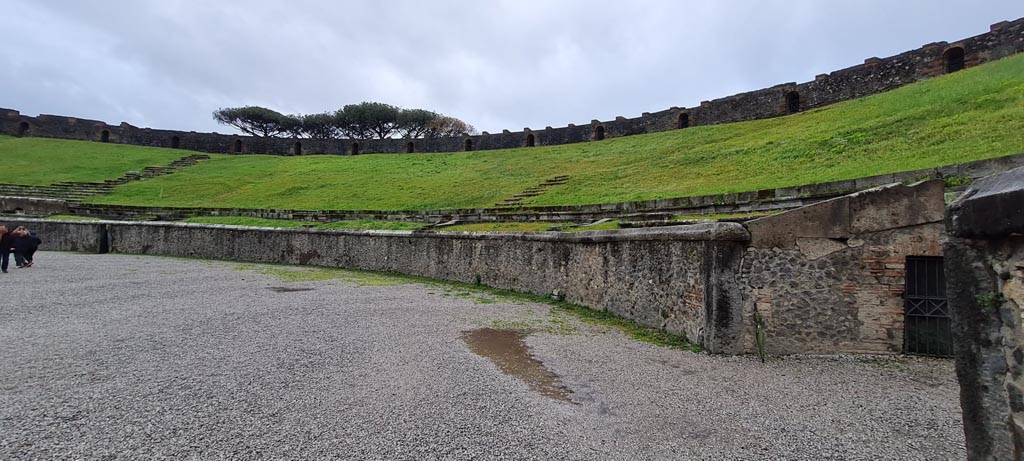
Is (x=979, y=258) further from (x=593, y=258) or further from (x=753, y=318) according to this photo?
(x=593, y=258)

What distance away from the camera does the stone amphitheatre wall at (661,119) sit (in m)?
22.7

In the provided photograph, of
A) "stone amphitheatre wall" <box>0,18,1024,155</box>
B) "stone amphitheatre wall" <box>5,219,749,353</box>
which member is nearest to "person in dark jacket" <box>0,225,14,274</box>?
"stone amphitheatre wall" <box>5,219,749,353</box>

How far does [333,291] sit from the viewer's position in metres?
10.5

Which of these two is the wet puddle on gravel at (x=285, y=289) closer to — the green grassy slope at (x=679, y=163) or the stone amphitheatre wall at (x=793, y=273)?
the stone amphitheatre wall at (x=793, y=273)

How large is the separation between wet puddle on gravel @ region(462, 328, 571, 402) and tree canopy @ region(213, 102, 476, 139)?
204 feet

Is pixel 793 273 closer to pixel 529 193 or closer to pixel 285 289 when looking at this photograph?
pixel 285 289

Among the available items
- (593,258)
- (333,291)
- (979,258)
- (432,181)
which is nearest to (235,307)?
(333,291)

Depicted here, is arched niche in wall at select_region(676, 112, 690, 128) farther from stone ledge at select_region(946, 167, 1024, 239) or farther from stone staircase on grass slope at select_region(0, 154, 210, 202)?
stone staircase on grass slope at select_region(0, 154, 210, 202)

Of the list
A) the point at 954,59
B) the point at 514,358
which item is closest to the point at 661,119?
the point at 954,59

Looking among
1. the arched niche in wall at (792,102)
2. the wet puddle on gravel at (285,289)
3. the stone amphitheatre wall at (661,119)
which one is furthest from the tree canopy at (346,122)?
the wet puddle on gravel at (285,289)

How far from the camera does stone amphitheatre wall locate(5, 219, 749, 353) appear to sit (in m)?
6.00

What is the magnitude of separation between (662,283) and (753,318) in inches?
55.3

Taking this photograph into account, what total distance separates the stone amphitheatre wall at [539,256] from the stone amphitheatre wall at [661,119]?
76.5ft

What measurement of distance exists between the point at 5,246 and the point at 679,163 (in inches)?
843
